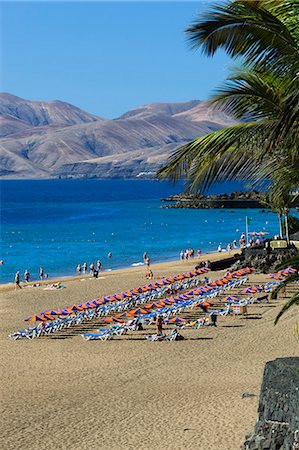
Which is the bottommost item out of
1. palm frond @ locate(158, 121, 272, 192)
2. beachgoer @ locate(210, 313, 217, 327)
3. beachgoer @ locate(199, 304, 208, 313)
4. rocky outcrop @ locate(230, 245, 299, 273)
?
beachgoer @ locate(210, 313, 217, 327)

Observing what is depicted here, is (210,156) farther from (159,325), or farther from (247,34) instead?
(159,325)

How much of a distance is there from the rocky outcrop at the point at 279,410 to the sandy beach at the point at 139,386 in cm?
105

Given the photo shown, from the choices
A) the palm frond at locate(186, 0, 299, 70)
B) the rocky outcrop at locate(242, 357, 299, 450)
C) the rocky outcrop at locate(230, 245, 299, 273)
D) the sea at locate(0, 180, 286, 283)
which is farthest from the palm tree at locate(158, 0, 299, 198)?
Answer: the sea at locate(0, 180, 286, 283)

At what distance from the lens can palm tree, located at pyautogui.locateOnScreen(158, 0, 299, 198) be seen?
4.90 m

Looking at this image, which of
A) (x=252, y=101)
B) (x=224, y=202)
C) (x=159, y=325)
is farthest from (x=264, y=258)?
(x=224, y=202)

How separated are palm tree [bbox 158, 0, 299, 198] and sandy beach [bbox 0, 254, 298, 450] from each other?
6533 mm

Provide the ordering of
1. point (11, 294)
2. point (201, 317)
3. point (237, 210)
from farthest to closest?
1. point (237, 210)
2. point (11, 294)
3. point (201, 317)

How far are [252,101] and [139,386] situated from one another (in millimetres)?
11055

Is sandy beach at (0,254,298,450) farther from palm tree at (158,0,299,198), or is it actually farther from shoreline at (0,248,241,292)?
shoreline at (0,248,241,292)

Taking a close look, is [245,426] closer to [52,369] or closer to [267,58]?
[52,369]

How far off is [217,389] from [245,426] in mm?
3023

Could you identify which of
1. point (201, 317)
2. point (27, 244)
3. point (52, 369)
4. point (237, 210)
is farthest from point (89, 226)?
point (52, 369)

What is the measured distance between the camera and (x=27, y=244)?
224 feet

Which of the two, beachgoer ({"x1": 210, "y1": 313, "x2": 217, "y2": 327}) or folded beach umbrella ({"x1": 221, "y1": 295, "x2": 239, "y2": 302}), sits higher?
folded beach umbrella ({"x1": 221, "y1": 295, "x2": 239, "y2": 302})
